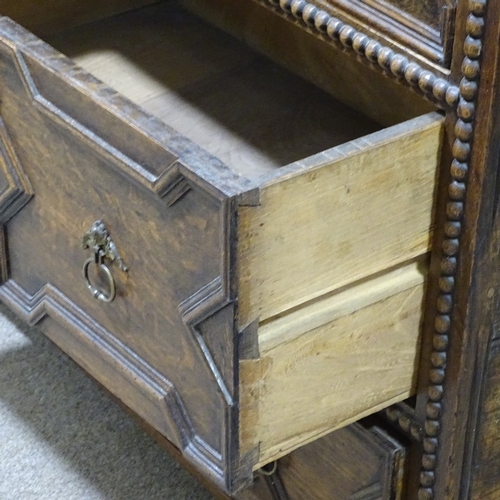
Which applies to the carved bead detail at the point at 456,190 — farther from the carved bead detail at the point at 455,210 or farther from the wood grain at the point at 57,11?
the wood grain at the point at 57,11

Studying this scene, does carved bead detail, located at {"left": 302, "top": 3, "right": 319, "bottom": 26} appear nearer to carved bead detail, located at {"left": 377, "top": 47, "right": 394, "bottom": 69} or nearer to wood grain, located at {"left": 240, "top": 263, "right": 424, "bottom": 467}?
carved bead detail, located at {"left": 377, "top": 47, "right": 394, "bottom": 69}

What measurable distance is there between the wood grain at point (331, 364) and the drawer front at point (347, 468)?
70 millimetres

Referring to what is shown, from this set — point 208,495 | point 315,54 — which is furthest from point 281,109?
point 208,495

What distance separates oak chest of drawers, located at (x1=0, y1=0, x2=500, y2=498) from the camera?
71 centimetres

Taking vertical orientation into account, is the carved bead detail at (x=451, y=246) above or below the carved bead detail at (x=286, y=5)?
below

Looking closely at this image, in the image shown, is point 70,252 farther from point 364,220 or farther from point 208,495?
point 208,495

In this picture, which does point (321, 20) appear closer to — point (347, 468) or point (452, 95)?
point (452, 95)

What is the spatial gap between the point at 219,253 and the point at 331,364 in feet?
0.55

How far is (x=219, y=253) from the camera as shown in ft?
2.29

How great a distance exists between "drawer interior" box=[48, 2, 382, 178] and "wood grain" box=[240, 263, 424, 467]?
6.8 inches

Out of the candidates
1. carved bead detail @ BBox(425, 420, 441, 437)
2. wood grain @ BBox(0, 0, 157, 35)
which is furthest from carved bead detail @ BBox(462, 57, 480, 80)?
wood grain @ BBox(0, 0, 157, 35)

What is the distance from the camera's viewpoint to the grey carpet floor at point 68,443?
1.23 metres

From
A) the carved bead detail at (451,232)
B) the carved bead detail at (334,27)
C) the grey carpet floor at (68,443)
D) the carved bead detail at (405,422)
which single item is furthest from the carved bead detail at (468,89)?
the grey carpet floor at (68,443)

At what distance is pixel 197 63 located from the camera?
1109mm
